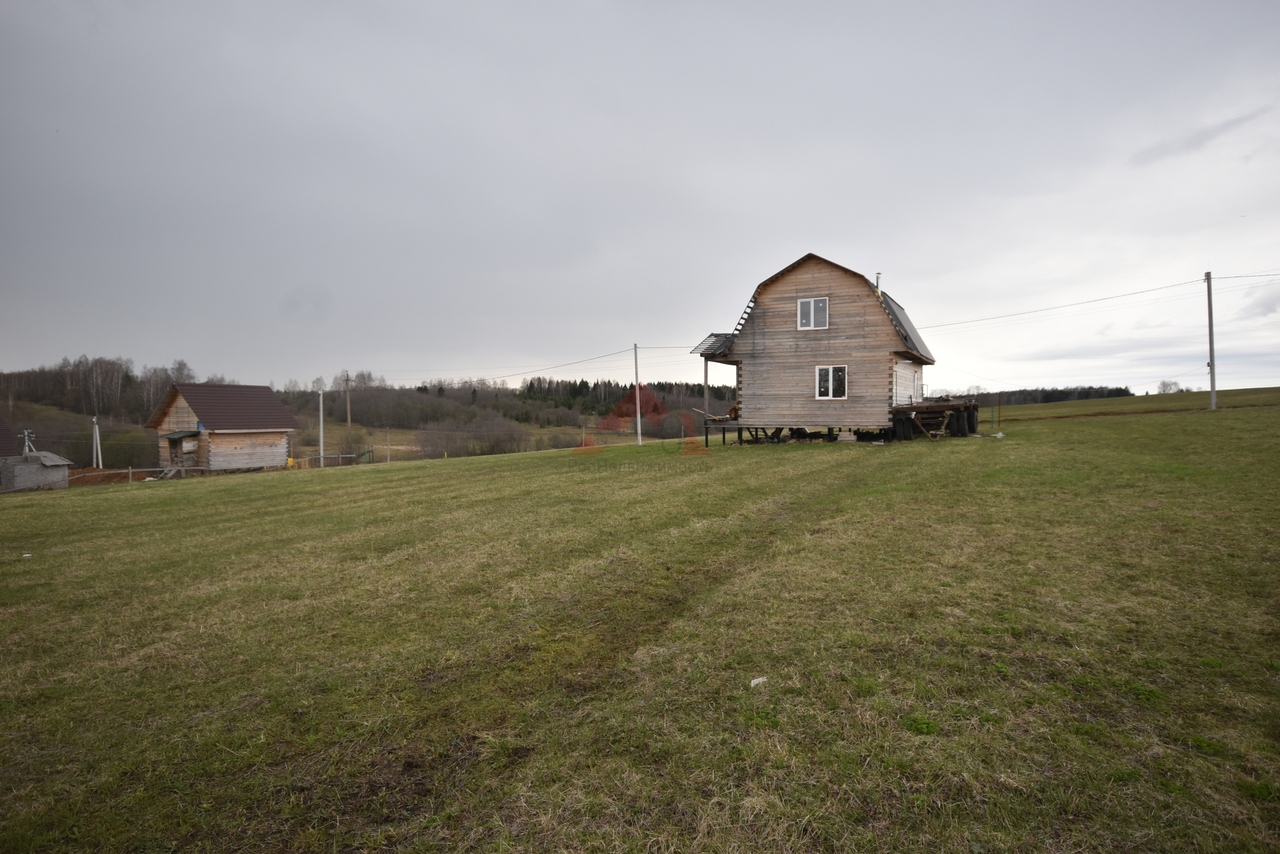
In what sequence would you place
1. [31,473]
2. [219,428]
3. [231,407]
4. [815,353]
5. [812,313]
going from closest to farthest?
1. [812,313]
2. [815,353]
3. [31,473]
4. [219,428]
5. [231,407]

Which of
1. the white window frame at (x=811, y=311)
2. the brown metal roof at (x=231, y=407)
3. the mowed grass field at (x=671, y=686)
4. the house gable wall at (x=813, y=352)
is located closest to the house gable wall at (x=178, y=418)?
the brown metal roof at (x=231, y=407)

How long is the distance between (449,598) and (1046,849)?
6.41m

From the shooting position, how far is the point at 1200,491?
11375 mm

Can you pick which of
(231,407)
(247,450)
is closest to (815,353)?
(247,450)

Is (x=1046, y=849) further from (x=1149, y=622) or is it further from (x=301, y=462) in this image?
Answer: (x=301, y=462)

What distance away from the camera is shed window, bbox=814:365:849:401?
88.9ft

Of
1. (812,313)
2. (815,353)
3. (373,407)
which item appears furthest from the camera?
(373,407)

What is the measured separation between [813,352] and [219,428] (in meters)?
39.6

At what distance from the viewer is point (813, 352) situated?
27453mm

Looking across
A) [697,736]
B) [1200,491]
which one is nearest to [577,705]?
[697,736]

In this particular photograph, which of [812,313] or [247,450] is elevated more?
[812,313]

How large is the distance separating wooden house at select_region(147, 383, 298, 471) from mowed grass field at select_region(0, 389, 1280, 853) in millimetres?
34069

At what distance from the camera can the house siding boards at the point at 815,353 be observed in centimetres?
2639

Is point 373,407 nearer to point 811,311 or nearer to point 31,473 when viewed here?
point 31,473
